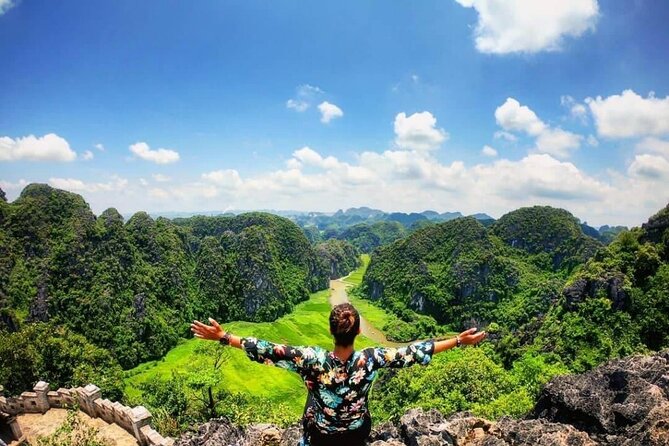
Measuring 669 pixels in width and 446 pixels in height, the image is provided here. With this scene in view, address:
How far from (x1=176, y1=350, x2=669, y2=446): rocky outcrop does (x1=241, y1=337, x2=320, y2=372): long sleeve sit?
619 cm

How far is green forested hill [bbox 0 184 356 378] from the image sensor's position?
6738 cm

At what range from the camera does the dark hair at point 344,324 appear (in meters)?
4.16

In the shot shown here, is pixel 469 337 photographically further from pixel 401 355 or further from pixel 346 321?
pixel 346 321

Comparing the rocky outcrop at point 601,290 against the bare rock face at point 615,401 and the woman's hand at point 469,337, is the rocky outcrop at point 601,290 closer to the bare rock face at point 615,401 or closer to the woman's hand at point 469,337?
the bare rock face at point 615,401

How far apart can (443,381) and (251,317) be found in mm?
70853

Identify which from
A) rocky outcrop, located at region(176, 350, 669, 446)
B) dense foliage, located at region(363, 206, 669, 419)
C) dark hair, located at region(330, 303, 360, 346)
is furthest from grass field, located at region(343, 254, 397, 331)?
dark hair, located at region(330, 303, 360, 346)

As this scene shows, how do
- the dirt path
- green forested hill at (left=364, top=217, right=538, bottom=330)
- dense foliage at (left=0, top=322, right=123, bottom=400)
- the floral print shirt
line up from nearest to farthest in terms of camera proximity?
the floral print shirt, dense foliage at (left=0, top=322, right=123, bottom=400), the dirt path, green forested hill at (left=364, top=217, right=538, bottom=330)

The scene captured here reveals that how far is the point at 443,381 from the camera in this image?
32219mm

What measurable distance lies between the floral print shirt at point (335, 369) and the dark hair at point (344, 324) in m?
0.29

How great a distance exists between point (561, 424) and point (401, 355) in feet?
23.5

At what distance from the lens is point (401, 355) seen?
465 cm

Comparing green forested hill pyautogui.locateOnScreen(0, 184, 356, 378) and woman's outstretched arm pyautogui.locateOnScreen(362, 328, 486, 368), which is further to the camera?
green forested hill pyautogui.locateOnScreen(0, 184, 356, 378)

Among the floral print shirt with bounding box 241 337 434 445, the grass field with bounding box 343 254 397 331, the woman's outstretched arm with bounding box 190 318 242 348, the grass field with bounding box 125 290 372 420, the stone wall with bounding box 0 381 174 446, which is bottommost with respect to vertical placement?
the grass field with bounding box 125 290 372 420

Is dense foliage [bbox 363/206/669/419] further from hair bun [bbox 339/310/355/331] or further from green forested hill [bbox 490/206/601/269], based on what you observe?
hair bun [bbox 339/310/355/331]
